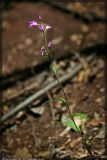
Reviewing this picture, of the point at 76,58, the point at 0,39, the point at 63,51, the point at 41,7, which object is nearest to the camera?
the point at 76,58

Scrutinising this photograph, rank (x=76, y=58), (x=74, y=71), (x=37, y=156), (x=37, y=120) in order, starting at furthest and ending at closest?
(x=76, y=58) → (x=74, y=71) → (x=37, y=120) → (x=37, y=156)

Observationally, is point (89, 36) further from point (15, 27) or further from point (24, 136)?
point (24, 136)

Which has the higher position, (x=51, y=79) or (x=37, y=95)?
(x=37, y=95)

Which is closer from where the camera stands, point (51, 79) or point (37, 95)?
point (37, 95)

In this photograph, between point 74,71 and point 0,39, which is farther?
point 0,39

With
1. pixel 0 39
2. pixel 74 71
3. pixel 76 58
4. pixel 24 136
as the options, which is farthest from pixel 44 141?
pixel 0 39

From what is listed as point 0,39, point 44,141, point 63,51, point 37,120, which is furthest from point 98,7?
point 44,141

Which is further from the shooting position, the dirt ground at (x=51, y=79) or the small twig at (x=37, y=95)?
the small twig at (x=37, y=95)

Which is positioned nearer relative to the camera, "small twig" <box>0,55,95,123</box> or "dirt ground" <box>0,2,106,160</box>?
"dirt ground" <box>0,2,106,160</box>
